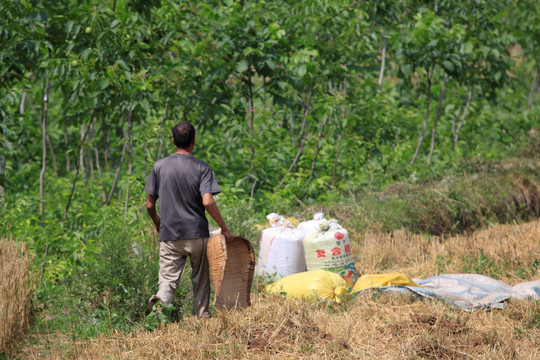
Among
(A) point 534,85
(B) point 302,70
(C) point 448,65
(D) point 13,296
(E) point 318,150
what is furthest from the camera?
(A) point 534,85

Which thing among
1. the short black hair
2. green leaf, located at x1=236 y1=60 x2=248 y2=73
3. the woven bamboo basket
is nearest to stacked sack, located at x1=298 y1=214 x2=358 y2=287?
the woven bamboo basket

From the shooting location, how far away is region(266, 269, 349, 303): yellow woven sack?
4977 mm

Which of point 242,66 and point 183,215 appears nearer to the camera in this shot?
point 183,215

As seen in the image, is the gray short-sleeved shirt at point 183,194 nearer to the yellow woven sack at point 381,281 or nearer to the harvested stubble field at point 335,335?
the harvested stubble field at point 335,335

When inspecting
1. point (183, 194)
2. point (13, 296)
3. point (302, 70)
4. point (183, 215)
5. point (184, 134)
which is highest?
point (302, 70)

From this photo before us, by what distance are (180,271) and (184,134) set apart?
38.3 inches

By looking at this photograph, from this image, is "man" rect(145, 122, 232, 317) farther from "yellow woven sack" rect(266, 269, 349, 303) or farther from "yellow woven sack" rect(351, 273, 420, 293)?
"yellow woven sack" rect(351, 273, 420, 293)

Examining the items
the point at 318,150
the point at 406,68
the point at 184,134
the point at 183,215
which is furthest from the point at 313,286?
the point at 406,68

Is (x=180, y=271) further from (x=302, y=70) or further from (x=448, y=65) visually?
(x=448, y=65)

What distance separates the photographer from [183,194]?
14.2ft

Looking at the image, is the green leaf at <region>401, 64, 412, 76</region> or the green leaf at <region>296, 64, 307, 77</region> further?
the green leaf at <region>401, 64, 412, 76</region>

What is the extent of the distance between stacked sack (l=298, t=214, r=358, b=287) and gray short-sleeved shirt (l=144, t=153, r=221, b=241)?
1.47 m

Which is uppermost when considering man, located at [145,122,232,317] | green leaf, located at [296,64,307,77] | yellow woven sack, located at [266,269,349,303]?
green leaf, located at [296,64,307,77]

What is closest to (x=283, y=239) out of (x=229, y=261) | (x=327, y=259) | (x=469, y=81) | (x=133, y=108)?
(x=327, y=259)
